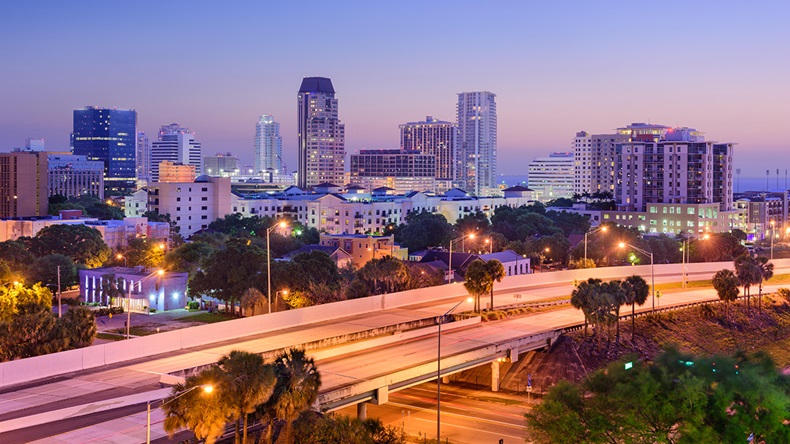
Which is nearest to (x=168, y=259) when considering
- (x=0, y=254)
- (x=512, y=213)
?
(x=0, y=254)

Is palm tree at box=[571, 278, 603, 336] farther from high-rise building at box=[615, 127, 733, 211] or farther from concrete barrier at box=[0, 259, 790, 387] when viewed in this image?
high-rise building at box=[615, 127, 733, 211]

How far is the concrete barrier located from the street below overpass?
2.10 ft

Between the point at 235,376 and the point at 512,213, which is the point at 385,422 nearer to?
the point at 235,376

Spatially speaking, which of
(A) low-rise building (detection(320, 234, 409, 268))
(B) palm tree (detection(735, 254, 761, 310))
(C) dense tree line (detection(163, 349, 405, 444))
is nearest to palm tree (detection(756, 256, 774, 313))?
(B) palm tree (detection(735, 254, 761, 310))

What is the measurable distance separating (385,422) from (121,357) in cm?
1353

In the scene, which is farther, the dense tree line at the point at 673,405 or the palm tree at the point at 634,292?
the palm tree at the point at 634,292

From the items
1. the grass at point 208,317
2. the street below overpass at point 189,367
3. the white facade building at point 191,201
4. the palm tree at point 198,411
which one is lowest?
the grass at point 208,317

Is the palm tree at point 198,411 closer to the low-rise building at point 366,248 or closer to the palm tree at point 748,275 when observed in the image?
the palm tree at point 748,275

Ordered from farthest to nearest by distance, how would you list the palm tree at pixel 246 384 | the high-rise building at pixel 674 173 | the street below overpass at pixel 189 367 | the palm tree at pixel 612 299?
the high-rise building at pixel 674 173
the palm tree at pixel 612 299
the street below overpass at pixel 189 367
the palm tree at pixel 246 384

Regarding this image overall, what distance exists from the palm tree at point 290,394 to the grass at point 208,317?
3721 centimetres

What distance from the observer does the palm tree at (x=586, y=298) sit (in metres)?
62.4

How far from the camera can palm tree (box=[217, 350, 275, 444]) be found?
29.3 m

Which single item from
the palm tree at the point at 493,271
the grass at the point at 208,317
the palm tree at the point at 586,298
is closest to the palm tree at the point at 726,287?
the palm tree at the point at 586,298

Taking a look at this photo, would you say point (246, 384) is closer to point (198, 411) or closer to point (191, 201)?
point (198, 411)
